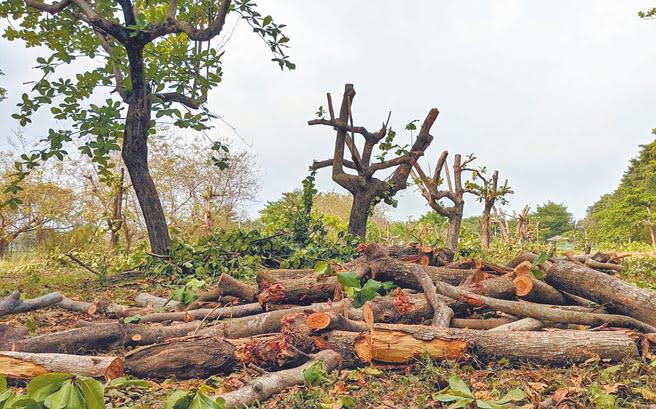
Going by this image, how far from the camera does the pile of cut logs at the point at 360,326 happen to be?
3176 millimetres

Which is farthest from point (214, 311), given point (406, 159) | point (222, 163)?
point (406, 159)

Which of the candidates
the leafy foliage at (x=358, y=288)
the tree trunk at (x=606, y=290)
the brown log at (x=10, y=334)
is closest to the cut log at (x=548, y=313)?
the tree trunk at (x=606, y=290)

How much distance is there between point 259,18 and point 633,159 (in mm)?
42179

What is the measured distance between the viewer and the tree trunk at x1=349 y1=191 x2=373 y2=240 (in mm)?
9812

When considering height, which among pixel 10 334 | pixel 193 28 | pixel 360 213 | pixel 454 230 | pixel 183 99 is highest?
pixel 193 28

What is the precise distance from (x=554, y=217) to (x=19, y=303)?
53.3 m

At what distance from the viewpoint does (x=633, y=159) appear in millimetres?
40812

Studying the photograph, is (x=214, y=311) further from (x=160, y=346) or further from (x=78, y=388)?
(x=78, y=388)

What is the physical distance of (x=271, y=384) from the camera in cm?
277

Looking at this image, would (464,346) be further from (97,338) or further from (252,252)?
(252,252)

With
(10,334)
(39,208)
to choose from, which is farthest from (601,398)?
(39,208)

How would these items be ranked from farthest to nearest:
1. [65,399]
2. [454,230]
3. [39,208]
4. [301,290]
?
1. [39,208]
2. [454,230]
3. [301,290]
4. [65,399]

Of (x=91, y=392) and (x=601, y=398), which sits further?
(x=601, y=398)

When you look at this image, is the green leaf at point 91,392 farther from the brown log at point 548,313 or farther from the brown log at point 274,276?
the brown log at point 274,276
